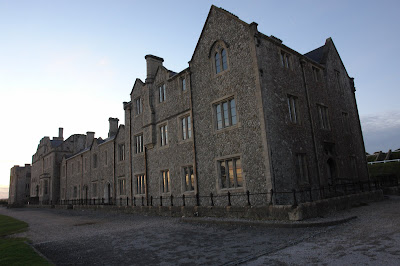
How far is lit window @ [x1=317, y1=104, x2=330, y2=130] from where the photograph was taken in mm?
18930

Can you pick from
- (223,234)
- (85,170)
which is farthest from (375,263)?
(85,170)

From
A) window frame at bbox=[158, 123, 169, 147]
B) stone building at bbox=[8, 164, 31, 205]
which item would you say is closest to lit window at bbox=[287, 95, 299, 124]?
window frame at bbox=[158, 123, 169, 147]

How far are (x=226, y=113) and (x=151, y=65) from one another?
10307 millimetres

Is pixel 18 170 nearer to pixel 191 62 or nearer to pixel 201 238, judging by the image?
pixel 191 62

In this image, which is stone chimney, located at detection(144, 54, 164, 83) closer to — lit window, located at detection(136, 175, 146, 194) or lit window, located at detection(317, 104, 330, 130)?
lit window, located at detection(136, 175, 146, 194)

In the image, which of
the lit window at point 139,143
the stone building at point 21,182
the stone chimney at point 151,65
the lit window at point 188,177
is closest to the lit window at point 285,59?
the lit window at point 188,177

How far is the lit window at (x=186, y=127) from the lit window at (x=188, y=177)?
2.19m

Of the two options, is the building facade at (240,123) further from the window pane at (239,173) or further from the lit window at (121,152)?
the lit window at (121,152)

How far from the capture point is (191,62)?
1905 centimetres

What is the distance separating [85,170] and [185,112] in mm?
23730

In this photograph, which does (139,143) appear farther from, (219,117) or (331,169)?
(331,169)

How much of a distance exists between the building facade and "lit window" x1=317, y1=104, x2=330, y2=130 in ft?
0.26

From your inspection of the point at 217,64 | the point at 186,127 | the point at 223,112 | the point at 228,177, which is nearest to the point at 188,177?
the point at 186,127

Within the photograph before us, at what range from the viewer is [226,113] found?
53.6 ft
